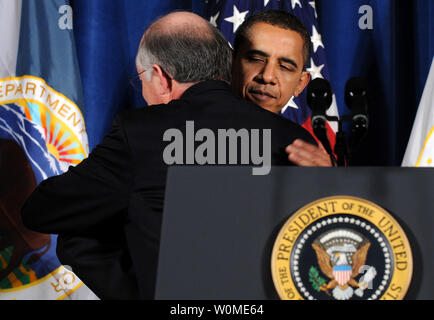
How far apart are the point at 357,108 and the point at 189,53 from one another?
578 millimetres

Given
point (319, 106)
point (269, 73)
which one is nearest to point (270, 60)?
point (269, 73)

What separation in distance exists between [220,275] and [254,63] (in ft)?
5.23

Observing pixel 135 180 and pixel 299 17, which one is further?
pixel 299 17

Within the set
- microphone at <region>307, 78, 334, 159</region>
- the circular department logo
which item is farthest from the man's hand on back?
the circular department logo

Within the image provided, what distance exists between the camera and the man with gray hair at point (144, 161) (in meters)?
1.37

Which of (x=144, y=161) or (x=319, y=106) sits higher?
(x=319, y=106)

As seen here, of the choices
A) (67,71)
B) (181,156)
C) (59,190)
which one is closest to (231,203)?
(181,156)

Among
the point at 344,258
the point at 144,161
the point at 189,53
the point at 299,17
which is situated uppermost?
the point at 299,17

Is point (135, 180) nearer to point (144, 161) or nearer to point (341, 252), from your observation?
point (144, 161)

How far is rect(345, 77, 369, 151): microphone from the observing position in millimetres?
1091

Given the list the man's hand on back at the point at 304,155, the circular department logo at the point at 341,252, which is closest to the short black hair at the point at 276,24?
the man's hand on back at the point at 304,155

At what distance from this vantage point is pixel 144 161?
1369 millimetres

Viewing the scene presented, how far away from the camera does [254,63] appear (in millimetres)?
2412
